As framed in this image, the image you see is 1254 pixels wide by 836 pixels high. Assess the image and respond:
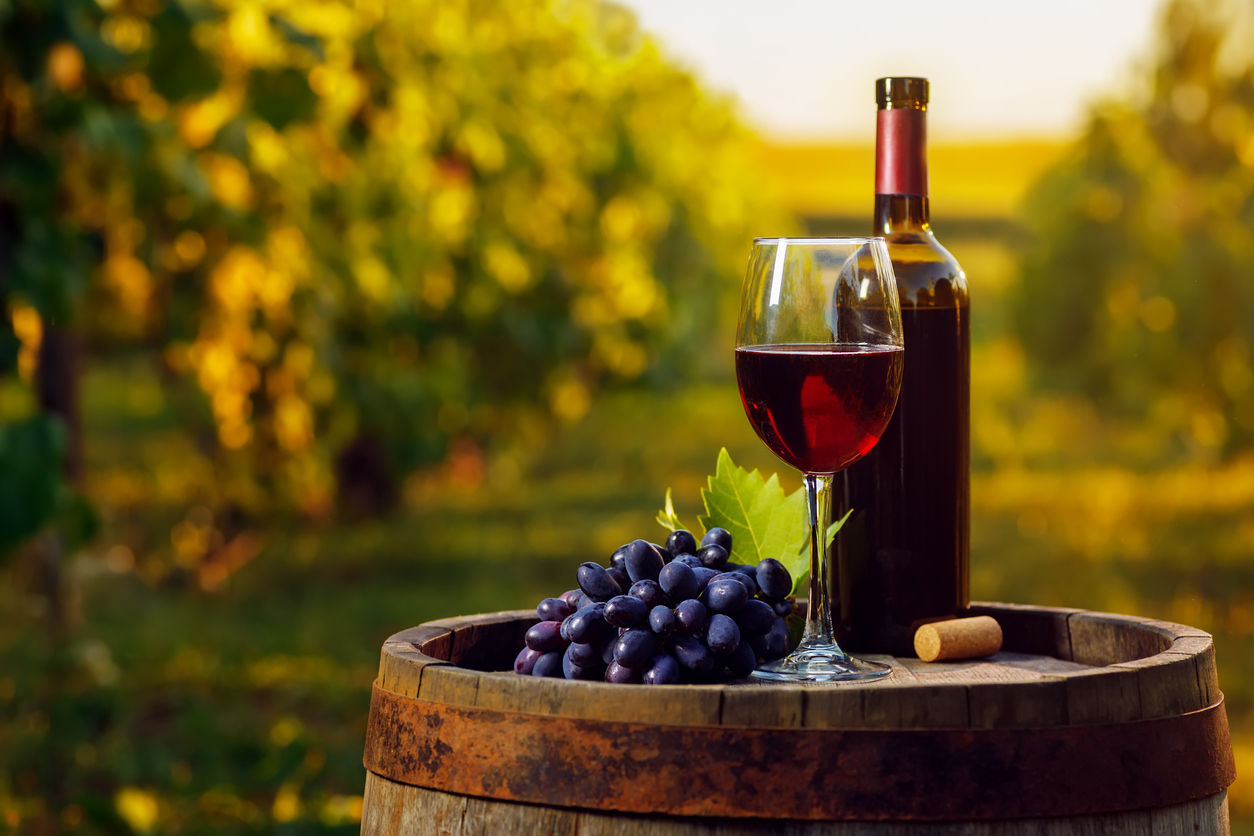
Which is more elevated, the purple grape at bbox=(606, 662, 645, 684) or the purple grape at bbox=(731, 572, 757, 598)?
the purple grape at bbox=(731, 572, 757, 598)

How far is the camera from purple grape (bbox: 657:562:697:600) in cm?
146

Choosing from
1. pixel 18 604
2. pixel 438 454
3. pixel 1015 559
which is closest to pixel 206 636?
pixel 18 604

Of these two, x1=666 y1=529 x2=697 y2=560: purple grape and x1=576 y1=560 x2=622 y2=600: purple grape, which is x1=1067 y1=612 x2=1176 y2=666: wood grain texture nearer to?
x1=666 y1=529 x2=697 y2=560: purple grape

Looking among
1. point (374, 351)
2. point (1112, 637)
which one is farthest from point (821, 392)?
point (374, 351)

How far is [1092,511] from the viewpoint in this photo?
1248 cm

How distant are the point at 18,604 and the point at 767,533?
6.66m

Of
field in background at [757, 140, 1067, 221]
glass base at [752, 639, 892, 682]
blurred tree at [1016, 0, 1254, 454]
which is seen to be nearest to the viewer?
glass base at [752, 639, 892, 682]

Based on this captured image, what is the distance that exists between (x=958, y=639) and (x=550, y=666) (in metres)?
0.52

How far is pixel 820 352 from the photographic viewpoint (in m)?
Result: 1.49

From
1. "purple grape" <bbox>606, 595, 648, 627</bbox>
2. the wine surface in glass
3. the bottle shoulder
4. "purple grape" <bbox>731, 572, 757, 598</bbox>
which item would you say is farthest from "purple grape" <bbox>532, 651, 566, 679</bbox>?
the bottle shoulder

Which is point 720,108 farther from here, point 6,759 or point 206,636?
point 6,759

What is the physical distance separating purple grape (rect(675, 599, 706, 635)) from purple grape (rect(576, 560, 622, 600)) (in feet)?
0.32

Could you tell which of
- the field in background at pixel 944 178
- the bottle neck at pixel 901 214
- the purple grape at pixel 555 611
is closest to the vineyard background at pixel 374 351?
the bottle neck at pixel 901 214

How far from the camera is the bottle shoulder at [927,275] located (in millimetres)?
1703
